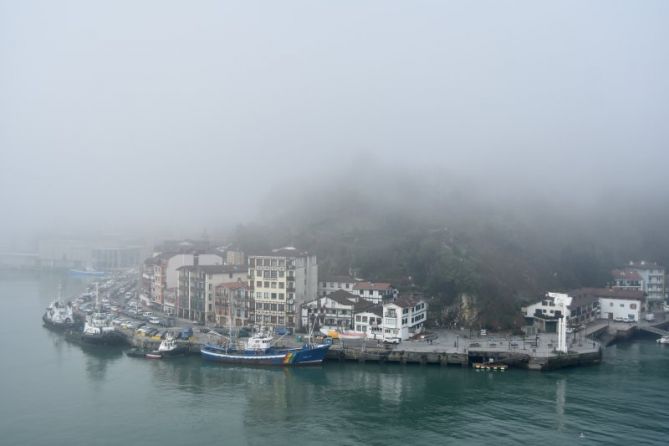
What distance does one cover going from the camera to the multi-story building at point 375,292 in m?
31.8

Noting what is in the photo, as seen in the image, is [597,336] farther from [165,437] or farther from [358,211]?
[358,211]

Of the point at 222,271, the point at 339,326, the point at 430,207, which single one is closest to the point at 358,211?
the point at 430,207

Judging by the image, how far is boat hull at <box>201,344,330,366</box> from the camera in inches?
1003

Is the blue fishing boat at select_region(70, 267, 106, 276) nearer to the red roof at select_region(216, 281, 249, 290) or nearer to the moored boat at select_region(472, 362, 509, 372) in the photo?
the red roof at select_region(216, 281, 249, 290)

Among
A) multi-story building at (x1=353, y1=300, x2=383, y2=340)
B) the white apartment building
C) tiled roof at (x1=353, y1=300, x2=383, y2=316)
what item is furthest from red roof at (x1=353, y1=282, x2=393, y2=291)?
the white apartment building

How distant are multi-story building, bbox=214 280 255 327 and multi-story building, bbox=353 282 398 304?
556 centimetres

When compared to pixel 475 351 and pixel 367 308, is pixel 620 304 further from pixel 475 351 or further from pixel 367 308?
pixel 367 308

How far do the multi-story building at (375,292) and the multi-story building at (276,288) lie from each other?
10.4ft

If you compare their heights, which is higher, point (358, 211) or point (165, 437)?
point (358, 211)

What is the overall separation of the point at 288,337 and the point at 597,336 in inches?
586

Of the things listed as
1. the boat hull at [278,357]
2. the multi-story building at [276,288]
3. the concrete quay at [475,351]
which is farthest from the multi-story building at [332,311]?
the boat hull at [278,357]

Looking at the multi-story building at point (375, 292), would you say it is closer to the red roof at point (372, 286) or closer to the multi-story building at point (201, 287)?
the red roof at point (372, 286)

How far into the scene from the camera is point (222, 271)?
34531mm

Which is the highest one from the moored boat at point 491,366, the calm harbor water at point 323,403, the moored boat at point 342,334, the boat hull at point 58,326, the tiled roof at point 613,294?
the tiled roof at point 613,294
